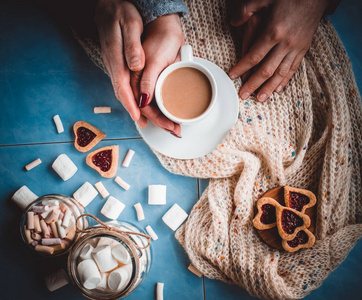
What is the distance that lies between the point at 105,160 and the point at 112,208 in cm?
17

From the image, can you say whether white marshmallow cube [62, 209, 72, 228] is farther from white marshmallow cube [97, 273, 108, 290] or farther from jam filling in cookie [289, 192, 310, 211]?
jam filling in cookie [289, 192, 310, 211]

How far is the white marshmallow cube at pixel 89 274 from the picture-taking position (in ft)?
2.34

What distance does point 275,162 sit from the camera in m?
0.86

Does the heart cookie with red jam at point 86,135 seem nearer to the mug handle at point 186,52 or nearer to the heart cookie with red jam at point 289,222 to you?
the mug handle at point 186,52

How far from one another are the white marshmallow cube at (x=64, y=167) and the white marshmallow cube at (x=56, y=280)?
0.33 meters

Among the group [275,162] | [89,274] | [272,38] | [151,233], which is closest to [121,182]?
[151,233]

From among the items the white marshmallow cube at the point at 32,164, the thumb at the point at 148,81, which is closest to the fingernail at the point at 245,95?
the thumb at the point at 148,81

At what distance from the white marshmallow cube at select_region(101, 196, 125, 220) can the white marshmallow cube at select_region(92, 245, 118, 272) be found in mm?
189

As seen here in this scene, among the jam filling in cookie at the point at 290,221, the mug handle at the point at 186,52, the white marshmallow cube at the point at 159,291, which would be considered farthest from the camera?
the white marshmallow cube at the point at 159,291

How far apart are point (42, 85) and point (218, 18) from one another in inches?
27.0

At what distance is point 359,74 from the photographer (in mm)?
965

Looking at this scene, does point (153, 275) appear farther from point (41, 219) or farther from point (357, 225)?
point (357, 225)

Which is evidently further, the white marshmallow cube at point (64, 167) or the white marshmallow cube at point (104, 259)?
the white marshmallow cube at point (64, 167)

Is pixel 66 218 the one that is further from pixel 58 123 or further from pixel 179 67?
pixel 179 67
